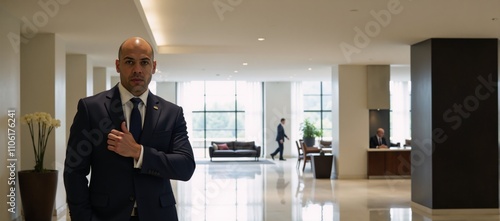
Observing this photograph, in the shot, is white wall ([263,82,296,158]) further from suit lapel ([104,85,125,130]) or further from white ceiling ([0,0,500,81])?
suit lapel ([104,85,125,130])

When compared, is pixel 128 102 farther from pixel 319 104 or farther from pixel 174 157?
pixel 319 104

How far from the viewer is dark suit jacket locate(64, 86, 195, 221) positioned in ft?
7.28

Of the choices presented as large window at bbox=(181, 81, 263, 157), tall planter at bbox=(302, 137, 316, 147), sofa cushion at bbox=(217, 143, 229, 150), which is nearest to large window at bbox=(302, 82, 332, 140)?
large window at bbox=(181, 81, 263, 157)

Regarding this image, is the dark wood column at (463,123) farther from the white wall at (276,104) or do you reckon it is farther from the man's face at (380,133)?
the white wall at (276,104)

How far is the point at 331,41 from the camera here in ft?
36.8

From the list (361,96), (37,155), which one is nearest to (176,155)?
(37,155)

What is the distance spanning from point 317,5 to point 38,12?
3439 mm

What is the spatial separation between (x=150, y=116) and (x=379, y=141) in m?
14.5

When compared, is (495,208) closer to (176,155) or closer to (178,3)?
(178,3)

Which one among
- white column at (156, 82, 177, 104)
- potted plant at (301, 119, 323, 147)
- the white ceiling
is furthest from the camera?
white column at (156, 82, 177, 104)

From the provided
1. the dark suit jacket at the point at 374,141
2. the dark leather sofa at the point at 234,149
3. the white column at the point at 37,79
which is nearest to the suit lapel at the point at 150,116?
the white column at the point at 37,79

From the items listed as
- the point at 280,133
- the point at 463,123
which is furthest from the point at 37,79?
the point at 280,133

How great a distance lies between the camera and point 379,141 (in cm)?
1630

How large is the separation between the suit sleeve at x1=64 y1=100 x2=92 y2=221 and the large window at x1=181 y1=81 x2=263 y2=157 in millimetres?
23131
